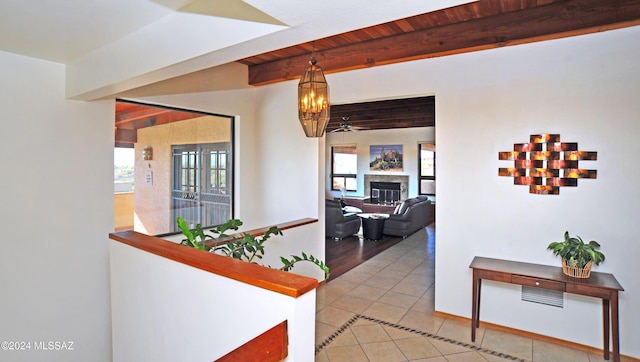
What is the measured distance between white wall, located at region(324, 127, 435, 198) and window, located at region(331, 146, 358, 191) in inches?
5.1

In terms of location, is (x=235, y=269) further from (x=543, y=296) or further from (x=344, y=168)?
(x=344, y=168)

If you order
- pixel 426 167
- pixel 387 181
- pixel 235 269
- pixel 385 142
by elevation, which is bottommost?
pixel 235 269

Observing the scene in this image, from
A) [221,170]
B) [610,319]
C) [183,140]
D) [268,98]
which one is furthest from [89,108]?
[610,319]

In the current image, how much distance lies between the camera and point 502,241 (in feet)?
10.6

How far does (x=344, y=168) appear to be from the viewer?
1126 centimetres

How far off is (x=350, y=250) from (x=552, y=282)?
3.91 metres

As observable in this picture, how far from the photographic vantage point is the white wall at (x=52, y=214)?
2.73 m

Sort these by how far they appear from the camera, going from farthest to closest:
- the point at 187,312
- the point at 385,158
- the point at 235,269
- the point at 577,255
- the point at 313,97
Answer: the point at 385,158 → the point at 577,255 → the point at 313,97 → the point at 187,312 → the point at 235,269

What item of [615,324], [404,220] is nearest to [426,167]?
[404,220]

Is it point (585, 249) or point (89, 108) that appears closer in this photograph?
point (585, 249)

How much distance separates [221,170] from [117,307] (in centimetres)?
215

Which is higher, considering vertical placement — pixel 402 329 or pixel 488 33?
pixel 488 33

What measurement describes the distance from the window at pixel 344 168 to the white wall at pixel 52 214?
8.38m

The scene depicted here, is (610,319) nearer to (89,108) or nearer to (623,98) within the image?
(623,98)
